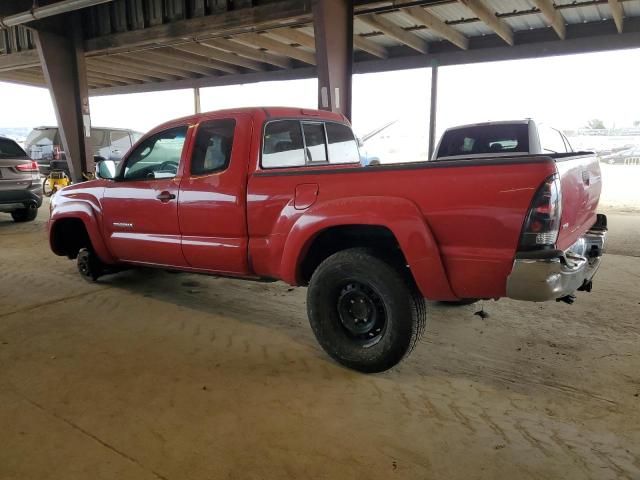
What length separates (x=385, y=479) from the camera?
2.11 meters

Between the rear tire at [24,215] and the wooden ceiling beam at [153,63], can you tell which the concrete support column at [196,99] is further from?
the rear tire at [24,215]

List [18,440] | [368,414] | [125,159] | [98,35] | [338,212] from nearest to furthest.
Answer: [18,440] < [368,414] < [338,212] < [125,159] < [98,35]

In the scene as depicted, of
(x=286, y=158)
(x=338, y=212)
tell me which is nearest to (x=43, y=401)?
(x=338, y=212)

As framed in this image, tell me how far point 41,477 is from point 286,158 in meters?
2.66

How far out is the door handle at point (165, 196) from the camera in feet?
13.2

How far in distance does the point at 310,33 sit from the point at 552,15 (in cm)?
476

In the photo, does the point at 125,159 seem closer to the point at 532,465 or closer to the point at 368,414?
the point at 368,414

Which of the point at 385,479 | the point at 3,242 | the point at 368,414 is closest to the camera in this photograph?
the point at 385,479

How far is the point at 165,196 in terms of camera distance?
4.07 m

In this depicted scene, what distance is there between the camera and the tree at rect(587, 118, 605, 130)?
13906mm

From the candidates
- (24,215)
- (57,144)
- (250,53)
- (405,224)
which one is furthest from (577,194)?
(57,144)

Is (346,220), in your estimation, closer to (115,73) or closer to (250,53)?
(250,53)

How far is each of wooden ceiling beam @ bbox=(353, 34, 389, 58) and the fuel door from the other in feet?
27.7

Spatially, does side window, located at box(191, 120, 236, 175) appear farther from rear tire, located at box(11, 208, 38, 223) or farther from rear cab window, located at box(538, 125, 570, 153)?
rear tire, located at box(11, 208, 38, 223)
